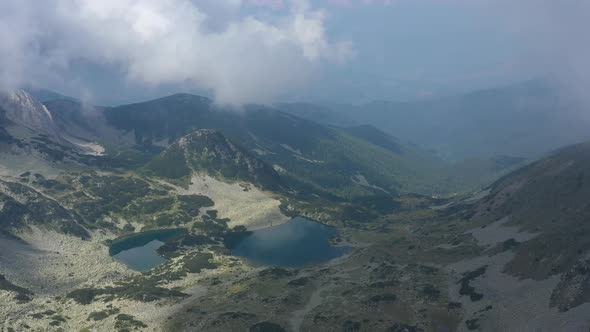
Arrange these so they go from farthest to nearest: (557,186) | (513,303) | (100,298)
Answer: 1. (557,186)
2. (100,298)
3. (513,303)

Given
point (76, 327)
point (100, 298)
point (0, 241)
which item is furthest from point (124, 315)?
point (0, 241)

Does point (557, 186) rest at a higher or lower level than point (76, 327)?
higher

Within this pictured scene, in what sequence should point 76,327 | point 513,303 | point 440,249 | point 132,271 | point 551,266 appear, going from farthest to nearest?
point 132,271 < point 440,249 < point 76,327 < point 551,266 < point 513,303

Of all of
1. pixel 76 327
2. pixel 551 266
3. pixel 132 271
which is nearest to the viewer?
pixel 551 266

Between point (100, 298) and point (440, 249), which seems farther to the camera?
point (440, 249)

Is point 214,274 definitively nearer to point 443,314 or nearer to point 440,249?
point 440,249

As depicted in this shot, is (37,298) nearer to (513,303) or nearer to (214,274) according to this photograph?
(214,274)

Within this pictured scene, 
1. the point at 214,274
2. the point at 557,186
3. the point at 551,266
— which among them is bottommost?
the point at 214,274

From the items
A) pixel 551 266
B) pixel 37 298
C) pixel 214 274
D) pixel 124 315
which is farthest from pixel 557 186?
pixel 37 298

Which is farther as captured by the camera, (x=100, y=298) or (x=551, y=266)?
(x=100, y=298)
